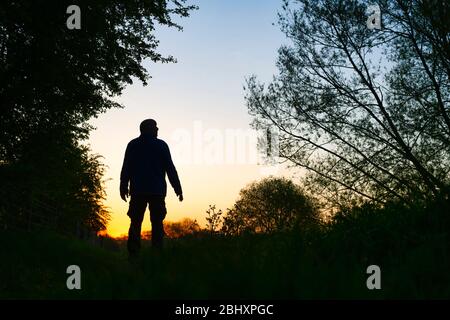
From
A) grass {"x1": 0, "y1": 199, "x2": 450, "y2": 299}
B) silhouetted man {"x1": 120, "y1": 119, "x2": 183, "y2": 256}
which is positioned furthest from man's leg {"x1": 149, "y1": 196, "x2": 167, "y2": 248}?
grass {"x1": 0, "y1": 199, "x2": 450, "y2": 299}

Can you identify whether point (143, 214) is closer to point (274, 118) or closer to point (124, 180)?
point (124, 180)

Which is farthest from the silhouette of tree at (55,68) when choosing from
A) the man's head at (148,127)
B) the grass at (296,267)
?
the grass at (296,267)

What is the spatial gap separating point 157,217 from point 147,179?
0.68 meters

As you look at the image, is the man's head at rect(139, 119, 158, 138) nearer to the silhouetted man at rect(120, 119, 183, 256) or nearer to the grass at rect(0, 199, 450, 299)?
the silhouetted man at rect(120, 119, 183, 256)

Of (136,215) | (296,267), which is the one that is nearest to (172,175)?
(136,215)

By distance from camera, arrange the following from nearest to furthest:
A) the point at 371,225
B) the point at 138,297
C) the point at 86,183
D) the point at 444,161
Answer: the point at 138,297
the point at 371,225
the point at 444,161
the point at 86,183

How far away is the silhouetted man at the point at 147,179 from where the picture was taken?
9.45 m

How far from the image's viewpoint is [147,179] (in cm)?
948

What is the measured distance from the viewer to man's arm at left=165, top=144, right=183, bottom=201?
389 inches

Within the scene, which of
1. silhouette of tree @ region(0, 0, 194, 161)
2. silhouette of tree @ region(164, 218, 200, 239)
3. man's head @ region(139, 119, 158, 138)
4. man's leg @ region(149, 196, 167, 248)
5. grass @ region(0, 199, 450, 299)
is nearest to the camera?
grass @ region(0, 199, 450, 299)
